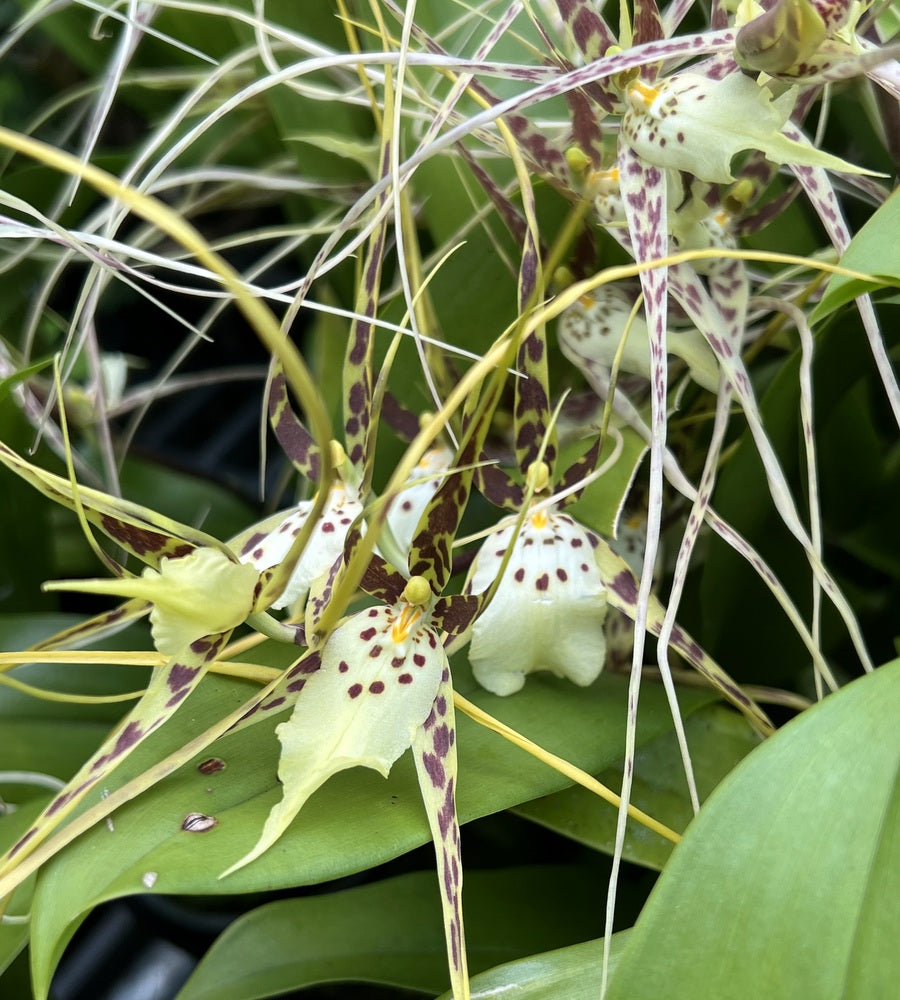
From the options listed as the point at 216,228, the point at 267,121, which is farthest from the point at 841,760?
the point at 216,228

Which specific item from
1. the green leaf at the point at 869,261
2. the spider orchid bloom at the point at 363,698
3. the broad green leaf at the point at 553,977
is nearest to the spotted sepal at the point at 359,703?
the spider orchid bloom at the point at 363,698

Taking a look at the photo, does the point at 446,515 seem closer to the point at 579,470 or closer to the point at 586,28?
the point at 579,470

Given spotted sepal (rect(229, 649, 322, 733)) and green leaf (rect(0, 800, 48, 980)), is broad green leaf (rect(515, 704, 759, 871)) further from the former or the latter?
green leaf (rect(0, 800, 48, 980))

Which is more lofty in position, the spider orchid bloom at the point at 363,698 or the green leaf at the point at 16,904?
the spider orchid bloom at the point at 363,698

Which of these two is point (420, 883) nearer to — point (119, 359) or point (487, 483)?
point (487, 483)

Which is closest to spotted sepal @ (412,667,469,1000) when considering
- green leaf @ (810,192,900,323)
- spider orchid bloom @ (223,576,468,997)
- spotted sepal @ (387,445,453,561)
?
spider orchid bloom @ (223,576,468,997)

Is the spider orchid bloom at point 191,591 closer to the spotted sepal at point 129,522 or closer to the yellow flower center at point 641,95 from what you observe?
the spotted sepal at point 129,522

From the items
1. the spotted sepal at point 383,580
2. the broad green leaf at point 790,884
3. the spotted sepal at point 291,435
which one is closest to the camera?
the broad green leaf at point 790,884
